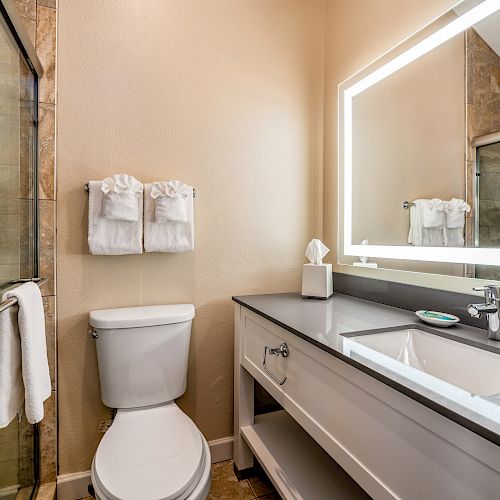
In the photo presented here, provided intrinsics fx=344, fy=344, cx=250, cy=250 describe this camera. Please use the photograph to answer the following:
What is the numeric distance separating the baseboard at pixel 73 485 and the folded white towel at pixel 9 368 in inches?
29.2

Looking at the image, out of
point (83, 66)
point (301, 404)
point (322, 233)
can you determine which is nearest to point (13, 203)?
point (83, 66)

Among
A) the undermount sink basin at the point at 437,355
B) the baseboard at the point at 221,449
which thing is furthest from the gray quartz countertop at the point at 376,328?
the baseboard at the point at 221,449

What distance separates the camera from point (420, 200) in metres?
1.37

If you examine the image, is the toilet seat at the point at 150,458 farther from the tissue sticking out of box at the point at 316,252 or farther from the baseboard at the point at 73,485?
the tissue sticking out of box at the point at 316,252

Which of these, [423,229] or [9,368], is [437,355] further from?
[9,368]

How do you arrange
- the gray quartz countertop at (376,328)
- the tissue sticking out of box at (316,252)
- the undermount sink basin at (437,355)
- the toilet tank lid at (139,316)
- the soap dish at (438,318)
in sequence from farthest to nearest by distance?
the tissue sticking out of box at (316,252), the toilet tank lid at (139,316), the soap dish at (438,318), the undermount sink basin at (437,355), the gray quartz countertop at (376,328)

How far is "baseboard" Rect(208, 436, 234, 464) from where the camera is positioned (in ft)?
5.62

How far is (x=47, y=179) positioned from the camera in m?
1.42

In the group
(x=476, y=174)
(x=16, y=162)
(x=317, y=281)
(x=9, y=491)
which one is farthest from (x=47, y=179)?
(x=476, y=174)

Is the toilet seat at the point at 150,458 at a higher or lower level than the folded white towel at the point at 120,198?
lower

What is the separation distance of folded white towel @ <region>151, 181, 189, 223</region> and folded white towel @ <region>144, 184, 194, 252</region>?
3cm

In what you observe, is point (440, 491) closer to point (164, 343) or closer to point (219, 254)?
point (164, 343)

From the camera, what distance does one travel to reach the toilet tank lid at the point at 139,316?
139cm

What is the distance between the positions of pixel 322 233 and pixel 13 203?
4.73 ft
